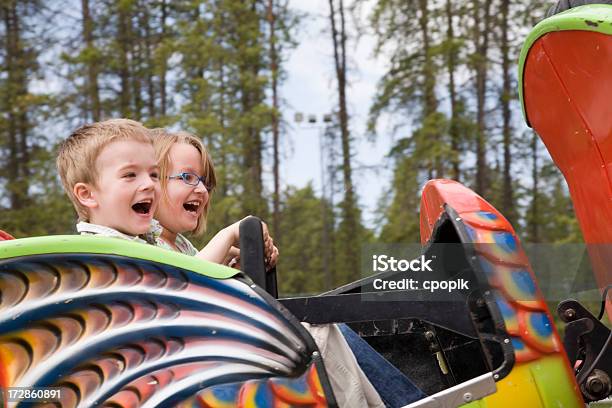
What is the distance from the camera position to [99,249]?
1.78 metres

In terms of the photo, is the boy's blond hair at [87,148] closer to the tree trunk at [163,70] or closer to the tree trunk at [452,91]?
the tree trunk at [452,91]

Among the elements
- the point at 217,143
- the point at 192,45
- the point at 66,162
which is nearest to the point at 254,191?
the point at 217,143

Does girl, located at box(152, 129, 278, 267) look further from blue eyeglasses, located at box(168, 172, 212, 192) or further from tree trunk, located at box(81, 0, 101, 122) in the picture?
tree trunk, located at box(81, 0, 101, 122)

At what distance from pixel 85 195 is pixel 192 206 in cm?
52

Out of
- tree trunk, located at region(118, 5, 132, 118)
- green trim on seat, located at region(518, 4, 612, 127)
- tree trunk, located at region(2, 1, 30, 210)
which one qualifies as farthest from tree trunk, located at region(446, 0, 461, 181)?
green trim on seat, located at region(518, 4, 612, 127)

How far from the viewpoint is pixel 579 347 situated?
82.0 inches

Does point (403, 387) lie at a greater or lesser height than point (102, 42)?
lesser

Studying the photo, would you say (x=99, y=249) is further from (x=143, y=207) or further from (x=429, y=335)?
(x=429, y=335)

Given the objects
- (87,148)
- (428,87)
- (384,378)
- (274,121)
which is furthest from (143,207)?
(274,121)

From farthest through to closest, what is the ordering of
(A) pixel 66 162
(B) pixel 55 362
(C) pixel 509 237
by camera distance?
(A) pixel 66 162 → (C) pixel 509 237 → (B) pixel 55 362

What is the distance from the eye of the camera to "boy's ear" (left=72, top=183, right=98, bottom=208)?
225 centimetres

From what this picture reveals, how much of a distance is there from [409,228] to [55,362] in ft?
36.7

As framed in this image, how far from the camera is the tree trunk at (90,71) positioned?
13812mm

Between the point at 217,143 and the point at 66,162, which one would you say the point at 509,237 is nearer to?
the point at 66,162
